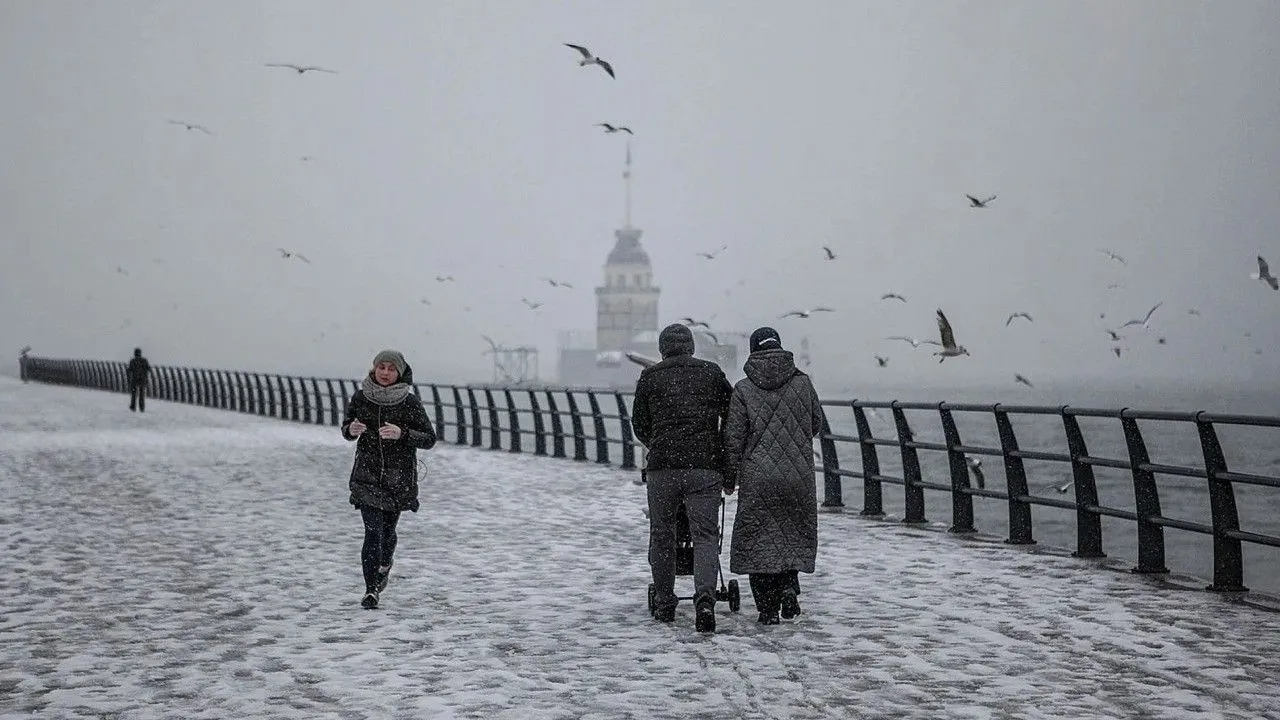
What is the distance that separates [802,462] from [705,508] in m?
0.63

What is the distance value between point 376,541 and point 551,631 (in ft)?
5.33

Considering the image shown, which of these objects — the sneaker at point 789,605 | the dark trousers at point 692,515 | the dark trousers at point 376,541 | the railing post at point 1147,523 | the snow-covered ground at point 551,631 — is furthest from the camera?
the railing post at point 1147,523

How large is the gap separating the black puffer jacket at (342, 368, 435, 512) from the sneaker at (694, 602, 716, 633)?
2091mm

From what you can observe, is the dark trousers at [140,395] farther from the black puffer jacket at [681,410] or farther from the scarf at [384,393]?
the black puffer jacket at [681,410]

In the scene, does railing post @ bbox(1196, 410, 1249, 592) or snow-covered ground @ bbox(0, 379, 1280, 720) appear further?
railing post @ bbox(1196, 410, 1249, 592)

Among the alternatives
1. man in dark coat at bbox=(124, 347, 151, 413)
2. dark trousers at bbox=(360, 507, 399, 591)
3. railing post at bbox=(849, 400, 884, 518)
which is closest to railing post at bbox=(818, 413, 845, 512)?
railing post at bbox=(849, 400, 884, 518)

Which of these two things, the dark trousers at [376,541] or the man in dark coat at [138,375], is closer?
the dark trousers at [376,541]

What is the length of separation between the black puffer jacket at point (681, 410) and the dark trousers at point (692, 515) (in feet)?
0.21

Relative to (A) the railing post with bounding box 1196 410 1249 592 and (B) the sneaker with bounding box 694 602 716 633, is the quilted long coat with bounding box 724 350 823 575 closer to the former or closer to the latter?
(B) the sneaker with bounding box 694 602 716 633

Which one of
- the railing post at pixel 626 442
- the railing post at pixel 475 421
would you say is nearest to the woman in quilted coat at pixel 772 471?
the railing post at pixel 626 442

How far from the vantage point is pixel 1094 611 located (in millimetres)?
10078

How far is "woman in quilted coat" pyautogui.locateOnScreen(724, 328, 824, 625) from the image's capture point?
31.2 feet

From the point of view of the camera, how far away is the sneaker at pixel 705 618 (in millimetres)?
9297

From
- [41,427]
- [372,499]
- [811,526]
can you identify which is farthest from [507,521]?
[41,427]
